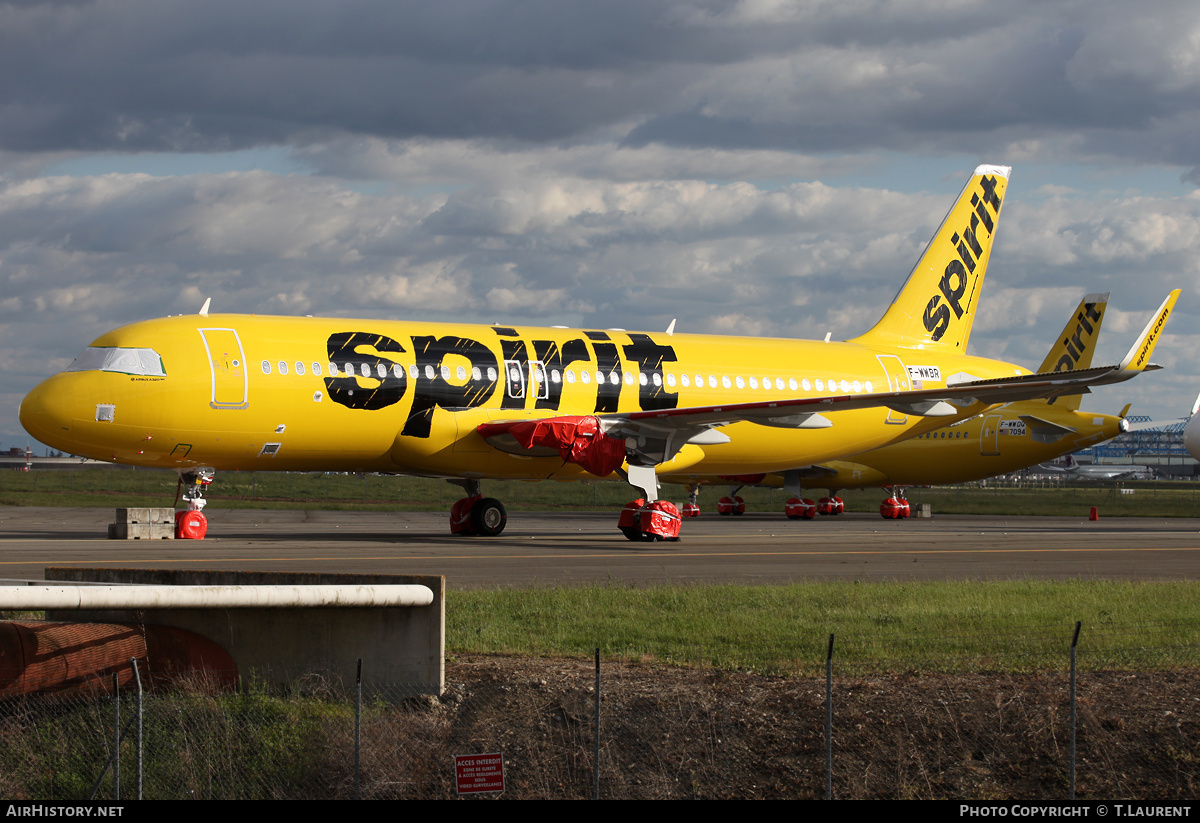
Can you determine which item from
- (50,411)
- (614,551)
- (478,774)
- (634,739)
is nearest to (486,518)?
(614,551)

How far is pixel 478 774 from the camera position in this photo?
9047 millimetres

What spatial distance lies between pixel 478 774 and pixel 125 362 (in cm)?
1916

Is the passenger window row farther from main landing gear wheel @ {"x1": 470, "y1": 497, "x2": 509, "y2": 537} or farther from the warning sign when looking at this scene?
the warning sign

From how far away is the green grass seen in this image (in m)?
12.9

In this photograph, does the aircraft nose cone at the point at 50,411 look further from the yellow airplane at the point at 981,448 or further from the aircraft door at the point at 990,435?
the aircraft door at the point at 990,435

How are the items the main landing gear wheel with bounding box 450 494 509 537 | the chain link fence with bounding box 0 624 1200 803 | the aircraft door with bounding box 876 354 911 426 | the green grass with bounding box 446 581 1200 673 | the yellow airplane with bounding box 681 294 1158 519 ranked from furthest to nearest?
the yellow airplane with bounding box 681 294 1158 519 < the aircraft door with bounding box 876 354 911 426 < the main landing gear wheel with bounding box 450 494 509 537 < the green grass with bounding box 446 581 1200 673 < the chain link fence with bounding box 0 624 1200 803

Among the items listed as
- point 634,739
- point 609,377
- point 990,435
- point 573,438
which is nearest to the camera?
point 634,739

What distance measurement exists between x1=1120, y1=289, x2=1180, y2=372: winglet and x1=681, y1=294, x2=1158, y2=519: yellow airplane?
12.7 meters

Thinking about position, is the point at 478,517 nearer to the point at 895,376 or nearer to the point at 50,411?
the point at 50,411

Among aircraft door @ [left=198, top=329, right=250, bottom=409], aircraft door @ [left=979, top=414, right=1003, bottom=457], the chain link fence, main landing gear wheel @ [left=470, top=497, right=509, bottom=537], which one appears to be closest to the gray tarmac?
main landing gear wheel @ [left=470, top=497, right=509, bottom=537]

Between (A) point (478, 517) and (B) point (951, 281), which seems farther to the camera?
(B) point (951, 281)
